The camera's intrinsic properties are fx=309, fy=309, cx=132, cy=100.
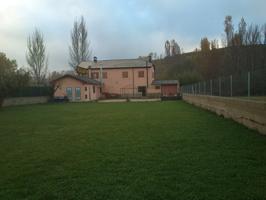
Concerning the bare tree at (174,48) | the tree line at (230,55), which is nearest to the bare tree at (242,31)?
the tree line at (230,55)

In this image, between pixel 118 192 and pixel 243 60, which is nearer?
pixel 118 192

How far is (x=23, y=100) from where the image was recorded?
32.8 m

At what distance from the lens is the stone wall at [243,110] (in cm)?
845

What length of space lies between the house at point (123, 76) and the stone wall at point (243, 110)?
3310 cm

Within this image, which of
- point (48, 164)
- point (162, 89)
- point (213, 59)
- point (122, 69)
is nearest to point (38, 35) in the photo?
point (122, 69)

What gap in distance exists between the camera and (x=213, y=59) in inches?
2147

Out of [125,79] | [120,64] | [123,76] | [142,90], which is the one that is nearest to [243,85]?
[142,90]

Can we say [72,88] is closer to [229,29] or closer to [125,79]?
[125,79]

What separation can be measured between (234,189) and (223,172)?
799 millimetres

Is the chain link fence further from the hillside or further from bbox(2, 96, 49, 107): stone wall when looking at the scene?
the hillside

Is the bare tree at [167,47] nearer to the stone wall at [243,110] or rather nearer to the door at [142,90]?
the door at [142,90]

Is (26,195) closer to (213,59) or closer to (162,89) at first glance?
(162,89)

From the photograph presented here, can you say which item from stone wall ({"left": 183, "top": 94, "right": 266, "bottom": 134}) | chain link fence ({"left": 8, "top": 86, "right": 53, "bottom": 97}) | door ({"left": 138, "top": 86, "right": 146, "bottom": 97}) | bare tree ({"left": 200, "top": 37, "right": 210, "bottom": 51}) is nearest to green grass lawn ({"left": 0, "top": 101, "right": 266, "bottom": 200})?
stone wall ({"left": 183, "top": 94, "right": 266, "bottom": 134})

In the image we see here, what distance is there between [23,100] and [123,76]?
66.9 feet
